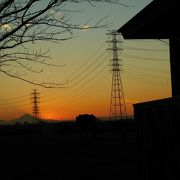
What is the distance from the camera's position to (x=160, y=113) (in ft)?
28.3

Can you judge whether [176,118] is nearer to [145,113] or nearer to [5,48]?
[145,113]

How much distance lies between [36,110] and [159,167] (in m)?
99.9

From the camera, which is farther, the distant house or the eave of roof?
the eave of roof

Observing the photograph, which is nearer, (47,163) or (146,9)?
(146,9)

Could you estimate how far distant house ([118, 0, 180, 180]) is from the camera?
8133mm

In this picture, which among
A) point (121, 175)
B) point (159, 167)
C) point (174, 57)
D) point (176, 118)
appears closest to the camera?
point (176, 118)

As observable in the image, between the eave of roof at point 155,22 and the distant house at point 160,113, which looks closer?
the distant house at point 160,113

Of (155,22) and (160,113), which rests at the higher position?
(155,22)

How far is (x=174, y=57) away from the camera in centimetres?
976

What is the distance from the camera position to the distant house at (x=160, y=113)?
8133 mm

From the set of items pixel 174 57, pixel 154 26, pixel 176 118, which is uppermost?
pixel 154 26

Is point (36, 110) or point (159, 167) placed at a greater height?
point (36, 110)

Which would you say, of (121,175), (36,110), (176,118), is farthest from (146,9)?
(36,110)

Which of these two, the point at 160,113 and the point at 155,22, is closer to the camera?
the point at 160,113
